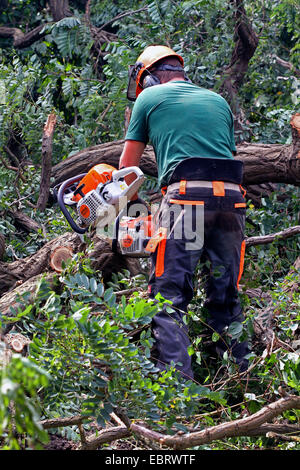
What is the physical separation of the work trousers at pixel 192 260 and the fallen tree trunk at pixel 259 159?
1176 mm

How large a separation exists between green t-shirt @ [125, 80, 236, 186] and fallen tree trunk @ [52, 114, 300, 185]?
1042mm

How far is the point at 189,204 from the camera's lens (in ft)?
10.9

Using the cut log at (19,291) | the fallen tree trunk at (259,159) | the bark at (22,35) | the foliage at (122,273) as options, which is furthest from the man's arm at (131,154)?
the bark at (22,35)

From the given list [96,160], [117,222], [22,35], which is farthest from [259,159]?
[22,35]

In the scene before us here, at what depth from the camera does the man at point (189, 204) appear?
328 centimetres

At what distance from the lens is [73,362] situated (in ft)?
7.70

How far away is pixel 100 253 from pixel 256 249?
1087mm

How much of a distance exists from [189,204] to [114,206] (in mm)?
525

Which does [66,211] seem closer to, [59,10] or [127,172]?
[127,172]

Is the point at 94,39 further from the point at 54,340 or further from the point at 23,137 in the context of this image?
the point at 54,340

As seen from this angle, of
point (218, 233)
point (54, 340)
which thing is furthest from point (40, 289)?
point (218, 233)

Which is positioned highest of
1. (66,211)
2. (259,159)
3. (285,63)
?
(66,211)

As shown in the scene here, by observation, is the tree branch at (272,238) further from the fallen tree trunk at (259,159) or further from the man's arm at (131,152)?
the man's arm at (131,152)

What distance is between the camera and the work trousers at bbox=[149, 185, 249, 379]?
3213 mm
